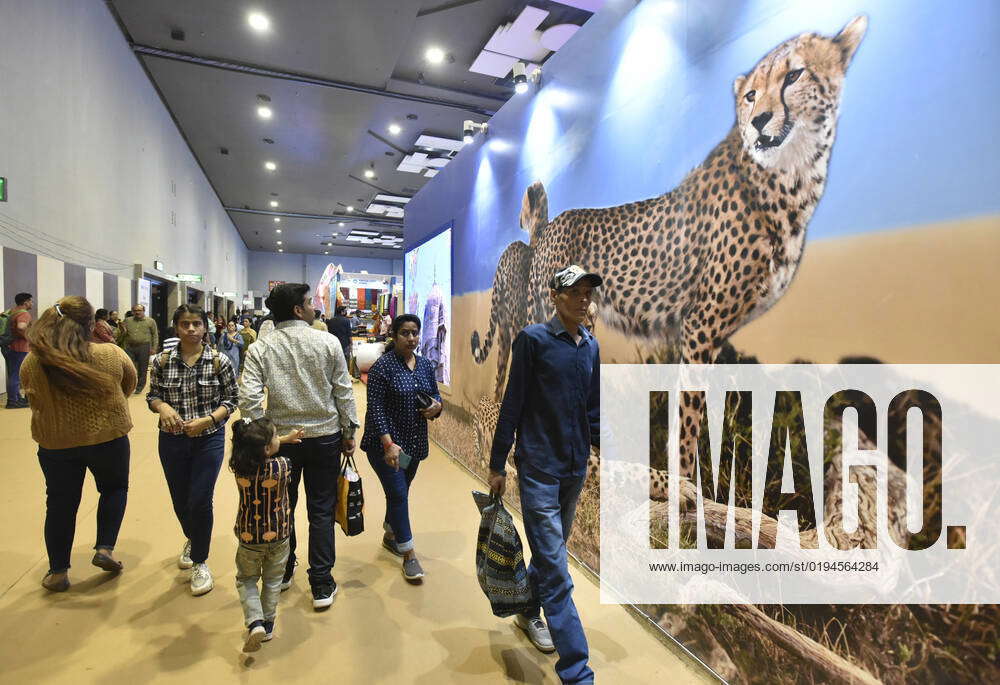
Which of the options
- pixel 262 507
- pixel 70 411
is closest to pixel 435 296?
pixel 70 411

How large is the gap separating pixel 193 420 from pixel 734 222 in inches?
104

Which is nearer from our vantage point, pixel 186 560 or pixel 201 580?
pixel 201 580

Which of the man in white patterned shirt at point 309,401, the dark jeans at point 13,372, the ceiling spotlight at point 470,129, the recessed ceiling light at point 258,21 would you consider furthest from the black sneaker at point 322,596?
the recessed ceiling light at point 258,21

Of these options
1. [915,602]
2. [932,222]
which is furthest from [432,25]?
[915,602]

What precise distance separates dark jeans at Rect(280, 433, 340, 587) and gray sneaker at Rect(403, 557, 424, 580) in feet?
1.41

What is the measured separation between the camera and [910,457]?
57.8 inches

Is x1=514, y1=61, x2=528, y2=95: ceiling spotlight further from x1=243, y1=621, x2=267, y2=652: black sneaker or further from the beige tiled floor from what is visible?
x1=243, y1=621, x2=267, y2=652: black sneaker

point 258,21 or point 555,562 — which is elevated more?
point 258,21

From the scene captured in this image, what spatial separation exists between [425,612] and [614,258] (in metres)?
2.06

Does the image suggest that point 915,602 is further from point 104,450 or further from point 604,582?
point 104,450

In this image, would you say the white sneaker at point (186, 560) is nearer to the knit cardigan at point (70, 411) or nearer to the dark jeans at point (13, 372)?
the knit cardigan at point (70, 411)

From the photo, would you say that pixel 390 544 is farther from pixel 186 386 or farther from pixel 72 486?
pixel 72 486

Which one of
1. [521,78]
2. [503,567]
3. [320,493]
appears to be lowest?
[503,567]

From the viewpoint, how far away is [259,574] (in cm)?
217
